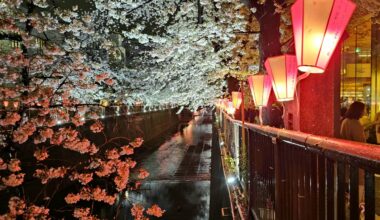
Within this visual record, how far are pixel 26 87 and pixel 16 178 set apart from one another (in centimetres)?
297

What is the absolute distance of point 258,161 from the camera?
521 cm

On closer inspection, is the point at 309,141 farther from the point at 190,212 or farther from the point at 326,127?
the point at 190,212

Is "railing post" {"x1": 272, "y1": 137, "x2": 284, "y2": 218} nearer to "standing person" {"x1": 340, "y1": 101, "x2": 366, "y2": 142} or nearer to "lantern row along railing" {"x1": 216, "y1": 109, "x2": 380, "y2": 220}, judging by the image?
"lantern row along railing" {"x1": 216, "y1": 109, "x2": 380, "y2": 220}

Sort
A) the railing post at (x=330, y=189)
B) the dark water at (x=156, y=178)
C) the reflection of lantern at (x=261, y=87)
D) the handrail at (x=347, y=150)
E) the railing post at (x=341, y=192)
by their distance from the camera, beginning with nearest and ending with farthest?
the handrail at (x=347, y=150) → the railing post at (x=341, y=192) → the railing post at (x=330, y=189) → the reflection of lantern at (x=261, y=87) → the dark water at (x=156, y=178)

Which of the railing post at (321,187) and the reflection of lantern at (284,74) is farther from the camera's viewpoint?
the reflection of lantern at (284,74)

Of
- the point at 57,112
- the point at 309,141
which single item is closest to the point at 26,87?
the point at 57,112

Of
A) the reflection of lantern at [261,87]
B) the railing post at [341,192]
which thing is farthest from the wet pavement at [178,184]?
the railing post at [341,192]

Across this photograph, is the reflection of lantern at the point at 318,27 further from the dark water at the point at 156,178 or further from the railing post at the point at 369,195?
the dark water at the point at 156,178

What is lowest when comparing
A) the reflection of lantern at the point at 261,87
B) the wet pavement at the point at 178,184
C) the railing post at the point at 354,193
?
the wet pavement at the point at 178,184

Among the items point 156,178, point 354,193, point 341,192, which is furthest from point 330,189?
point 156,178

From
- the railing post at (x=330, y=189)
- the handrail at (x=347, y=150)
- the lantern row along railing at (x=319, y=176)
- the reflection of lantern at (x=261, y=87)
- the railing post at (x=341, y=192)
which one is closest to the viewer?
the handrail at (x=347, y=150)

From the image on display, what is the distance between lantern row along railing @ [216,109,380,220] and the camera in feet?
5.46

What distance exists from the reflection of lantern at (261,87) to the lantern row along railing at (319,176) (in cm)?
364

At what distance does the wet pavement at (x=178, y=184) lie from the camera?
1772 cm
